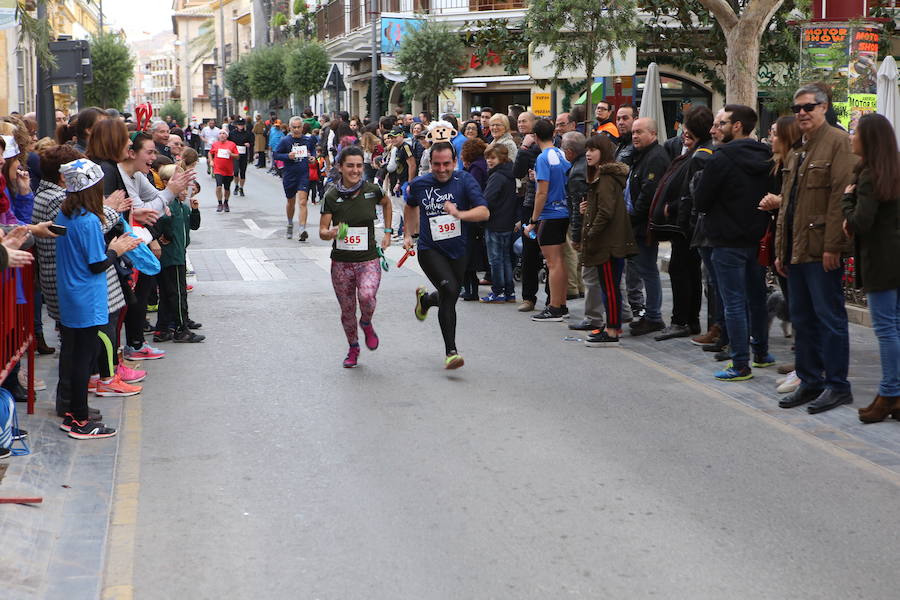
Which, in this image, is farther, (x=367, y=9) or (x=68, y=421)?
(x=367, y=9)

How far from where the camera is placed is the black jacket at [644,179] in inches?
418

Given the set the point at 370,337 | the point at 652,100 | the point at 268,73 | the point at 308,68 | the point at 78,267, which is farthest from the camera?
the point at 268,73

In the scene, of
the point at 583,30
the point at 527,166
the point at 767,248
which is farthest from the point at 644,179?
the point at 583,30

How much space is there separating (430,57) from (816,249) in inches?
1047

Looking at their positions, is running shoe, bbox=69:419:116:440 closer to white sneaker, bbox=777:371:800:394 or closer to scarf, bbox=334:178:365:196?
scarf, bbox=334:178:365:196

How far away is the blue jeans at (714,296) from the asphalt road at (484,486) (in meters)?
0.80

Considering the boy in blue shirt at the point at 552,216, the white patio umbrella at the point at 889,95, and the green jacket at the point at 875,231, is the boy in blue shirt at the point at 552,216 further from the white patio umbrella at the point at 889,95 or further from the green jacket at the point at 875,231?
the green jacket at the point at 875,231

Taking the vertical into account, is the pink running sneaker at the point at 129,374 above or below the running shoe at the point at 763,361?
above

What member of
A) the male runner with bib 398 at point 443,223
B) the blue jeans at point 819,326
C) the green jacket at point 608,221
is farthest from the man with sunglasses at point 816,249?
the male runner with bib 398 at point 443,223

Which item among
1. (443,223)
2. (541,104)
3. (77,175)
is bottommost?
(443,223)

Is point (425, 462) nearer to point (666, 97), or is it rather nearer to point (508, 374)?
point (508, 374)

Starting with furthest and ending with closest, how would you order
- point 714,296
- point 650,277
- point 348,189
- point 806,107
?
point 650,277 → point 714,296 → point 348,189 → point 806,107

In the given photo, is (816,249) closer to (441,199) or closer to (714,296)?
(714,296)

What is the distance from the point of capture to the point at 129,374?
29.0 ft
